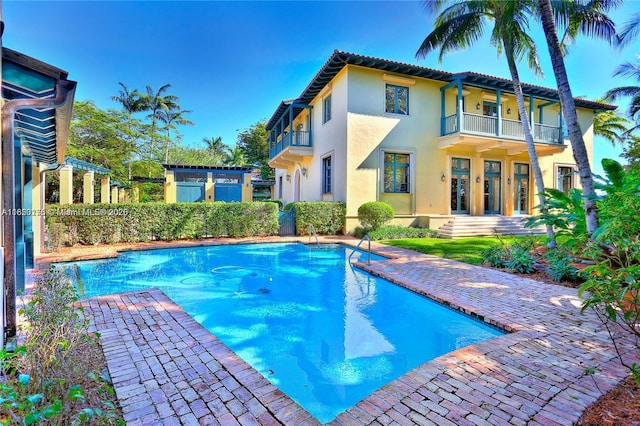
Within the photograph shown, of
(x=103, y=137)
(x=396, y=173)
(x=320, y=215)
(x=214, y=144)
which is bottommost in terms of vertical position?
(x=320, y=215)

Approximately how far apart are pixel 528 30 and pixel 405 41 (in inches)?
239

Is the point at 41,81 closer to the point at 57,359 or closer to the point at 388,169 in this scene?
the point at 57,359

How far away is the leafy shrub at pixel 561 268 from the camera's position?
6.98 meters

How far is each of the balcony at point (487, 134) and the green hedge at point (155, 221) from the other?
10016 mm

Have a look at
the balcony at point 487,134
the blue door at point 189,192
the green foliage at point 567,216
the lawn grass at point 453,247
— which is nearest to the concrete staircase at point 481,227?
the lawn grass at point 453,247

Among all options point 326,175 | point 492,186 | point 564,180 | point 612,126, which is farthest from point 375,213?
point 612,126

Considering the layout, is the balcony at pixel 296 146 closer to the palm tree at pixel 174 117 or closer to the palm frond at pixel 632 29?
the palm frond at pixel 632 29

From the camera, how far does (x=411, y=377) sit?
10.7ft

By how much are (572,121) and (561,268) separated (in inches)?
141

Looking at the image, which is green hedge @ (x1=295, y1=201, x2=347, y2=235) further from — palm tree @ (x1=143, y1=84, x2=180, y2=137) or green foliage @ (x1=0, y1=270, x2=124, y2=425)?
palm tree @ (x1=143, y1=84, x2=180, y2=137)

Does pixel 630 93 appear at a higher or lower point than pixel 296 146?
higher

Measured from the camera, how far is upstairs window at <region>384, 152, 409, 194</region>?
15906 millimetres

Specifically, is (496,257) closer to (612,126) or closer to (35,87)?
(35,87)

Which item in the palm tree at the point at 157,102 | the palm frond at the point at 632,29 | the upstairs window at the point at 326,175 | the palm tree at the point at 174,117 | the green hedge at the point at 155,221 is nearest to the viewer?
the green hedge at the point at 155,221
